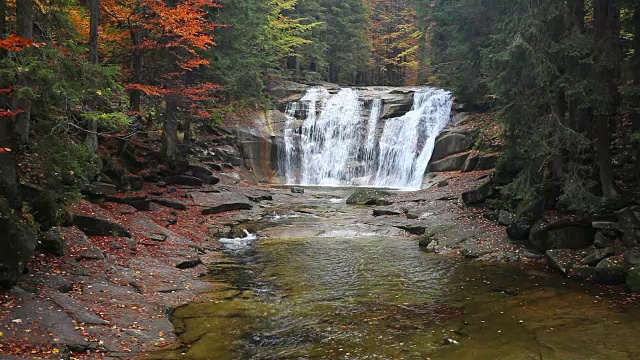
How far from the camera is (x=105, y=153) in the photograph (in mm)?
14836

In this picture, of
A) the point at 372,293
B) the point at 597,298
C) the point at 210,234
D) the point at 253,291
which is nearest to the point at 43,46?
the point at 253,291

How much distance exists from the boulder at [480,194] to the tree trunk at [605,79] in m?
4.61

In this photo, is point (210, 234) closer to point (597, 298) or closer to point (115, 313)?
point (115, 313)

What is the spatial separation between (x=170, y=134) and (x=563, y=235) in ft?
47.5

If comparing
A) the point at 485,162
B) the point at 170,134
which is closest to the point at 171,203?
the point at 170,134

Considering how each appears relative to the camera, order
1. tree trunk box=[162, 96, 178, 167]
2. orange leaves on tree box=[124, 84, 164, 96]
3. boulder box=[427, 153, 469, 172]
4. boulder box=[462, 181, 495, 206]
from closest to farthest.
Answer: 1. orange leaves on tree box=[124, 84, 164, 96]
2. boulder box=[462, 181, 495, 206]
3. tree trunk box=[162, 96, 178, 167]
4. boulder box=[427, 153, 469, 172]

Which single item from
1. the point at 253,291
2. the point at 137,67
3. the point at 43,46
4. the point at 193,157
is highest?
the point at 137,67

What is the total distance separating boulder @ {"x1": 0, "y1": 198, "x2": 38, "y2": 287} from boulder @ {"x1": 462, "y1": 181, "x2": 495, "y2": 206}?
13.6 m

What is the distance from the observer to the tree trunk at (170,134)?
18438 millimetres

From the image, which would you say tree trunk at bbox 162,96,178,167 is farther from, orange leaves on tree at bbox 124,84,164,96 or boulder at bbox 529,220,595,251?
boulder at bbox 529,220,595,251

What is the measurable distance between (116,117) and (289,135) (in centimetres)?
2210

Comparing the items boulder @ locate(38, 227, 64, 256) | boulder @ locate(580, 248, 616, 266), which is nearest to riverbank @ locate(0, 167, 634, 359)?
boulder @ locate(38, 227, 64, 256)

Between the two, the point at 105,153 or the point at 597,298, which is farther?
the point at 105,153

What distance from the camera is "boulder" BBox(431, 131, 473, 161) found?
24.5 m
